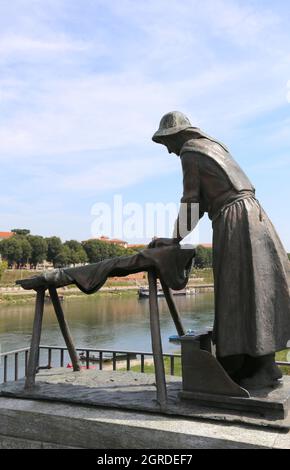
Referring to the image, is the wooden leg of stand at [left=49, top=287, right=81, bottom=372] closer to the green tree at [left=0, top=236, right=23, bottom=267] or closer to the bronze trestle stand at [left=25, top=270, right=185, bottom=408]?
the bronze trestle stand at [left=25, top=270, right=185, bottom=408]

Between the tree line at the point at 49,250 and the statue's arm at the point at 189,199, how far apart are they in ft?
240

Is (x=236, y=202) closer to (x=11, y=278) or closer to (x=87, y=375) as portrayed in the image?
(x=87, y=375)

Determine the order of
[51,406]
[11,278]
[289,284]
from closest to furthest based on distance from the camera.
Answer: [289,284]
[51,406]
[11,278]

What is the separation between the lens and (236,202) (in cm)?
400

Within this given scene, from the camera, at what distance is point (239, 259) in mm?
3861

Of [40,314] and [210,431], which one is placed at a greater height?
[40,314]

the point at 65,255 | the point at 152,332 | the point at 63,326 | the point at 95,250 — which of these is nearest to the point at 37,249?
the point at 65,255

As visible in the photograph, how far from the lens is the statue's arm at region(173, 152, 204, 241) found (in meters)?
4.10

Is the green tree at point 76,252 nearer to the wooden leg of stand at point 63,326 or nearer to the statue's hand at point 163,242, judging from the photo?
the wooden leg of stand at point 63,326

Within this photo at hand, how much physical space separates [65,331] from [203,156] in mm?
2616

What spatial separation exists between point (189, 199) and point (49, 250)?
283 ft

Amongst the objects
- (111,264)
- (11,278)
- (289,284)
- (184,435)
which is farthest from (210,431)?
(11,278)

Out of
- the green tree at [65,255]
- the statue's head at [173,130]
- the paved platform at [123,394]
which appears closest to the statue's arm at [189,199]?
the statue's head at [173,130]

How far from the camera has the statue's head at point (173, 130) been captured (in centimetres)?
432
